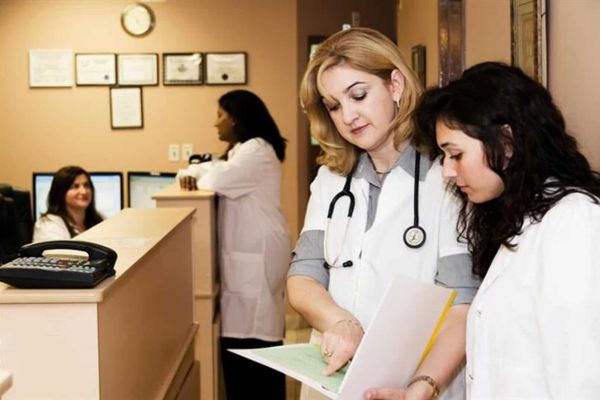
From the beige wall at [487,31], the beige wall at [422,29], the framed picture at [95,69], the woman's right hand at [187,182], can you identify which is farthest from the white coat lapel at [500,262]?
the framed picture at [95,69]

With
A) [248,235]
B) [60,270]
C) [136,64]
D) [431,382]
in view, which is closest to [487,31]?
[431,382]

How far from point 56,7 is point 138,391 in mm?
4608

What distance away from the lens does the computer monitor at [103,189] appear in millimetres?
5824

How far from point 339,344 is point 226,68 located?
4622 millimetres

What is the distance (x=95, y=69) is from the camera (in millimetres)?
6105

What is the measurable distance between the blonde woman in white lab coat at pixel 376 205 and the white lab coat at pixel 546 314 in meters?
0.29

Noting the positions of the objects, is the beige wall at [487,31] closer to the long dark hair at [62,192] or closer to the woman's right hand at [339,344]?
the woman's right hand at [339,344]

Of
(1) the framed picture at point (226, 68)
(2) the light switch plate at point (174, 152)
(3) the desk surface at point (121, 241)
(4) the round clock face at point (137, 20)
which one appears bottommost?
(3) the desk surface at point (121, 241)

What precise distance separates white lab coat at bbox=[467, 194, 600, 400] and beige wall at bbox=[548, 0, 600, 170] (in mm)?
535

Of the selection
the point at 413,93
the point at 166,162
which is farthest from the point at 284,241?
the point at 413,93

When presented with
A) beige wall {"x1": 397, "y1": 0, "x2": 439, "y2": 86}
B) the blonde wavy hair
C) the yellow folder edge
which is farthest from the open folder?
beige wall {"x1": 397, "y1": 0, "x2": 439, "y2": 86}

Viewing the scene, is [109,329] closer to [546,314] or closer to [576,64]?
[546,314]

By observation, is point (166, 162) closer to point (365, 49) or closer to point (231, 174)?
point (231, 174)

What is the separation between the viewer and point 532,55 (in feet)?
7.43
